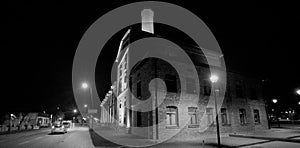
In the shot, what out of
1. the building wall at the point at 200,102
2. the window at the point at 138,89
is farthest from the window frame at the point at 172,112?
the window at the point at 138,89

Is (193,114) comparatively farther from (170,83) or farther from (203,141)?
(203,141)

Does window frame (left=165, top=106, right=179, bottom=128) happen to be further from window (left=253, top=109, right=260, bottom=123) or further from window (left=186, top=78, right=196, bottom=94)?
window (left=253, top=109, right=260, bottom=123)

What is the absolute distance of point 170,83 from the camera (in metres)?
17.6

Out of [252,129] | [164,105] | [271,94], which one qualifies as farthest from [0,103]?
[271,94]

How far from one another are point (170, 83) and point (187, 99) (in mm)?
2316

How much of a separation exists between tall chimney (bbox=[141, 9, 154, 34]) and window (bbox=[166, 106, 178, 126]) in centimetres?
1267

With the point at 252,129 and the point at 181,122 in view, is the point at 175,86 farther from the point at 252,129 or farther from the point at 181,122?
the point at 252,129

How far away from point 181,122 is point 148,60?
6586 millimetres

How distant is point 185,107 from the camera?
17469 mm

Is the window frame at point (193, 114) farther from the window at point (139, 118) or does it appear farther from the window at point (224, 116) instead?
the window at point (139, 118)

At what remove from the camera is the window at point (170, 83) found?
1736 centimetres

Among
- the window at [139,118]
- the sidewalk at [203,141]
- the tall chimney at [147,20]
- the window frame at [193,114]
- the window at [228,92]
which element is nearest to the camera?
the sidewalk at [203,141]

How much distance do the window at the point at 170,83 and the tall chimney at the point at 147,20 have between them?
33.1 feet

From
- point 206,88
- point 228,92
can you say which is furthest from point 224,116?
point 206,88
